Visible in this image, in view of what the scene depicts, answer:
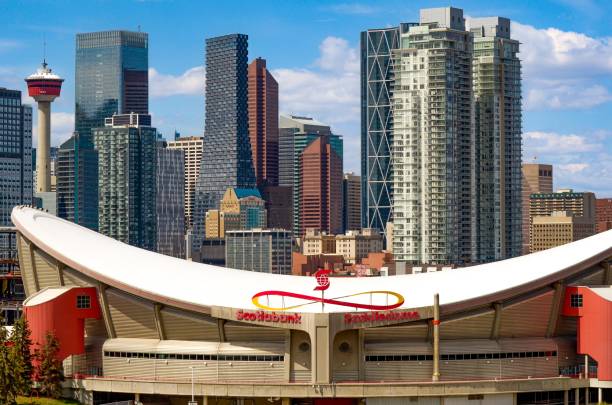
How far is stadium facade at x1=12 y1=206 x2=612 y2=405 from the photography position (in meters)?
102

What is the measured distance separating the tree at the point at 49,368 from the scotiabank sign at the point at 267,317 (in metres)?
14.1

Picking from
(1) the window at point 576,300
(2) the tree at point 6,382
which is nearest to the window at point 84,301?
(2) the tree at point 6,382

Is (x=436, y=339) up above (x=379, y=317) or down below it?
below

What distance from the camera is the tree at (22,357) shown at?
331ft

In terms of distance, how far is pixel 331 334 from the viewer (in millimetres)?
100750

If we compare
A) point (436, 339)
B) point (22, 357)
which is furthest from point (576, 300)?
point (22, 357)

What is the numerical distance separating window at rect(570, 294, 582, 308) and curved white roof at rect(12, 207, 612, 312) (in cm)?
192

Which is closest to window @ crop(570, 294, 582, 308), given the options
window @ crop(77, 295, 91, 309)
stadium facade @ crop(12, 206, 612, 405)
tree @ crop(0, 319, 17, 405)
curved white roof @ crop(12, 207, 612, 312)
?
stadium facade @ crop(12, 206, 612, 405)

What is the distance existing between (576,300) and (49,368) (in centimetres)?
3838

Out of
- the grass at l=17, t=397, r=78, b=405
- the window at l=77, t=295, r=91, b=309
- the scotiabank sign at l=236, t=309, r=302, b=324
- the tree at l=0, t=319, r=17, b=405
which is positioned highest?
the window at l=77, t=295, r=91, b=309

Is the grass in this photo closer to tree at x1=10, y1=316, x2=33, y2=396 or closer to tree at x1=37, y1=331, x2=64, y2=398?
tree at x1=10, y1=316, x2=33, y2=396

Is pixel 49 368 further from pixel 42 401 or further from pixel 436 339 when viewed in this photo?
pixel 436 339

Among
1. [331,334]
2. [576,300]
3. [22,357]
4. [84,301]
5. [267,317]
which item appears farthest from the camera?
[84,301]

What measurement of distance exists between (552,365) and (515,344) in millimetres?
3525
